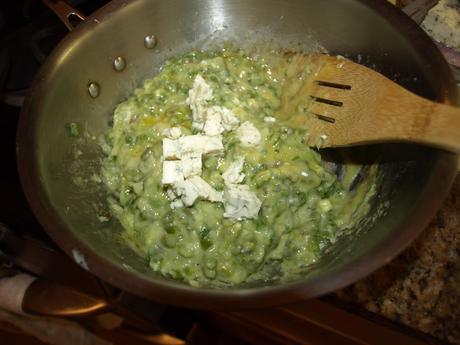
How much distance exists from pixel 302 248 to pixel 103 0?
1.19 metres

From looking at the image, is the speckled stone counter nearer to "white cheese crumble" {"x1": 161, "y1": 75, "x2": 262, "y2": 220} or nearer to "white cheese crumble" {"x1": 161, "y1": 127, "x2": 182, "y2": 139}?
"white cheese crumble" {"x1": 161, "y1": 75, "x2": 262, "y2": 220}

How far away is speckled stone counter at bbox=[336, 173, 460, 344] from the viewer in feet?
3.68

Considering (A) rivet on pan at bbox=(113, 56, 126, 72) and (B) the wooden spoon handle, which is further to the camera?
(A) rivet on pan at bbox=(113, 56, 126, 72)

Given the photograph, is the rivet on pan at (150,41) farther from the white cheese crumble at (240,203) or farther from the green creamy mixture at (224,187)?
the white cheese crumble at (240,203)

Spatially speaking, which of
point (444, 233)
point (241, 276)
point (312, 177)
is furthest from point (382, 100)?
point (241, 276)

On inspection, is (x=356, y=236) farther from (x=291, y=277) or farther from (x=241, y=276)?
(x=241, y=276)

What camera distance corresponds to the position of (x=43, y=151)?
3.86ft

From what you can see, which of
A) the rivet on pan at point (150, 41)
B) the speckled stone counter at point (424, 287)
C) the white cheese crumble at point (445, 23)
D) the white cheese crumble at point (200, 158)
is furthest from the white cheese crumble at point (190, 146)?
the white cheese crumble at point (445, 23)

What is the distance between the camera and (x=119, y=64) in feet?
4.70

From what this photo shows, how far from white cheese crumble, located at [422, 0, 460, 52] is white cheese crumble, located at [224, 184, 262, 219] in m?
0.95

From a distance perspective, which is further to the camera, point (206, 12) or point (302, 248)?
point (206, 12)

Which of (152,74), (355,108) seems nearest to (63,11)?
(152,74)

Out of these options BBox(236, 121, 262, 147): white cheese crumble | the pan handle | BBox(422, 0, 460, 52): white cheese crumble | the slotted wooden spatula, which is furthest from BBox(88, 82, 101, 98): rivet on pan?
BBox(422, 0, 460, 52): white cheese crumble

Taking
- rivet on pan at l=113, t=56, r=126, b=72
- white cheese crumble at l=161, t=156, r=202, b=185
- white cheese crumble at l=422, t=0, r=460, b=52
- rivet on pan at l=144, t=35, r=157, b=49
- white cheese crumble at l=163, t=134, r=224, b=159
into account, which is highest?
white cheese crumble at l=422, t=0, r=460, b=52
